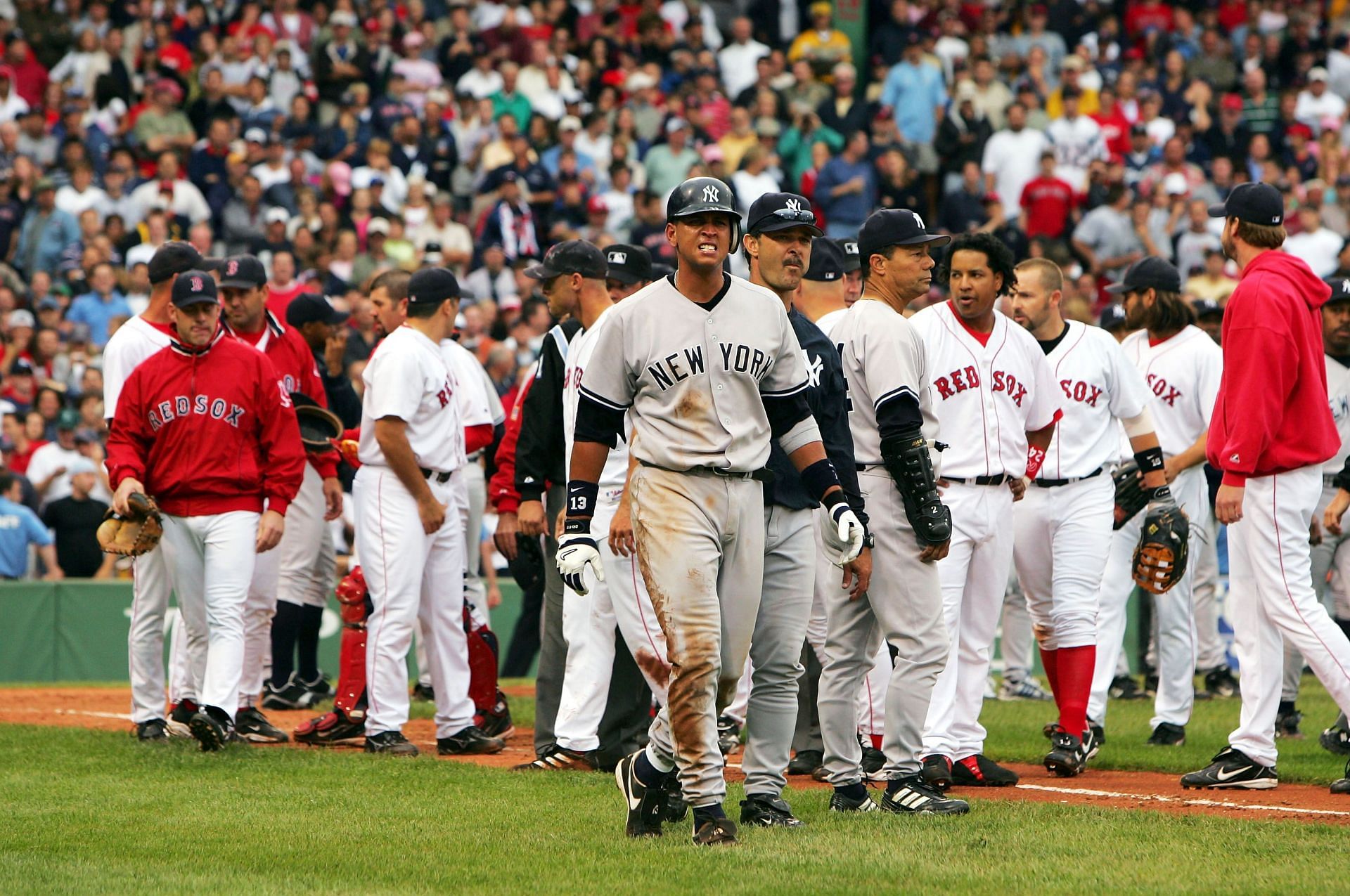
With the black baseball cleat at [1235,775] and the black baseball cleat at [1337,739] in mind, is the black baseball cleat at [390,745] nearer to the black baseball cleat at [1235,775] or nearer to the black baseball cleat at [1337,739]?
the black baseball cleat at [1235,775]

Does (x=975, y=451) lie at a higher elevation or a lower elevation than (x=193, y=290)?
lower

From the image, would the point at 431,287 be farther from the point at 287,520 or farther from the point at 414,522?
the point at 287,520

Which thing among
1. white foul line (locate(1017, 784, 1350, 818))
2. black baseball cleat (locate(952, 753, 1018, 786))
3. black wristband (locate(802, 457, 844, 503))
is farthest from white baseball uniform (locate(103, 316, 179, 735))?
white foul line (locate(1017, 784, 1350, 818))

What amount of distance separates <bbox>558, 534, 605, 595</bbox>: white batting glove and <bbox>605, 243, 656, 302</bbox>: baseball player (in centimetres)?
302

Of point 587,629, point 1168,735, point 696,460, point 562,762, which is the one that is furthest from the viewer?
point 1168,735

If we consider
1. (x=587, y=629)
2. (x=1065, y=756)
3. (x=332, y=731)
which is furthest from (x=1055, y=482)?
(x=332, y=731)

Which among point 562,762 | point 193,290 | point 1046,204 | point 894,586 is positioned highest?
point 1046,204

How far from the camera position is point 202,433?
28.7 feet

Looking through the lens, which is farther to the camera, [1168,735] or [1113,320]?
[1113,320]

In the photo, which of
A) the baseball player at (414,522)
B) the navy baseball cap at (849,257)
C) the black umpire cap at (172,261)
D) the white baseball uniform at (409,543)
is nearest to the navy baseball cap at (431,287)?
the baseball player at (414,522)

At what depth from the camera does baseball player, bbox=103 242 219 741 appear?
9.15 meters

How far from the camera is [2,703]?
11.6m

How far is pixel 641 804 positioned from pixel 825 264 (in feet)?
10.7

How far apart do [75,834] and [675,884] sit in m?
2.53
